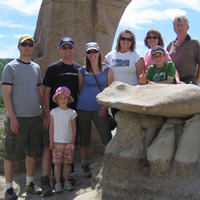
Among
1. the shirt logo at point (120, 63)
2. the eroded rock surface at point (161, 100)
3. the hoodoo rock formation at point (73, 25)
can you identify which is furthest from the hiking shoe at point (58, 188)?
the hoodoo rock formation at point (73, 25)

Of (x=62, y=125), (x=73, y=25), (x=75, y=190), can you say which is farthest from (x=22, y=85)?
(x=73, y=25)

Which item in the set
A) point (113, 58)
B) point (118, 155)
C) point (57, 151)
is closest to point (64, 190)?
point (57, 151)

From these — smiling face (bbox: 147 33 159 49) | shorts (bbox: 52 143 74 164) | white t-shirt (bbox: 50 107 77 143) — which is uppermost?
smiling face (bbox: 147 33 159 49)

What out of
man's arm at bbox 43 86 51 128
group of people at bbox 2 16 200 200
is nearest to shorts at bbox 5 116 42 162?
group of people at bbox 2 16 200 200

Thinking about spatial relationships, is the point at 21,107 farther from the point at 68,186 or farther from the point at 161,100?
the point at 161,100

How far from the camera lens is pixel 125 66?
3.43 m

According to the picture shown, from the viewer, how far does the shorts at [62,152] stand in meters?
3.37

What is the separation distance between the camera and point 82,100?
3.44m

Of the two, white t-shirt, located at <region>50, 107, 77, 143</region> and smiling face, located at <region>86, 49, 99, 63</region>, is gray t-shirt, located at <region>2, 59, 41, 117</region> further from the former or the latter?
smiling face, located at <region>86, 49, 99, 63</region>

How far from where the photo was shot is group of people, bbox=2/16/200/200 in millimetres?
3365

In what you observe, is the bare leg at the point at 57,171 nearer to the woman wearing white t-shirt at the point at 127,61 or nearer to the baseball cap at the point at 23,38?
the woman wearing white t-shirt at the point at 127,61

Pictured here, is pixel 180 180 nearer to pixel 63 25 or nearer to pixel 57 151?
pixel 57 151

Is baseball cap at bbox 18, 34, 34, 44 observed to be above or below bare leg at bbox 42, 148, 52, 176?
above

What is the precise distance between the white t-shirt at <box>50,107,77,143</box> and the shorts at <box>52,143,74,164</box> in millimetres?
53
